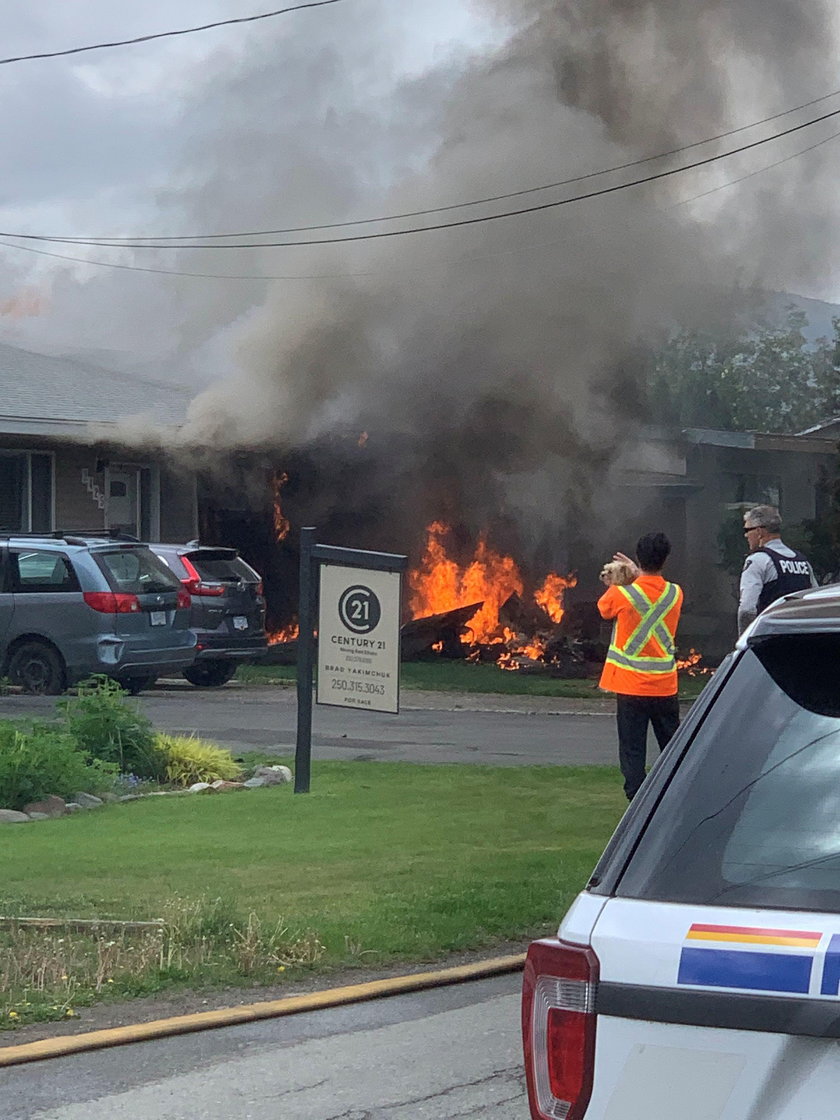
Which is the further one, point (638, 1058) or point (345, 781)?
point (345, 781)

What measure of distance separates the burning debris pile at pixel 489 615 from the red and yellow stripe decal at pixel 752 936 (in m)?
19.6

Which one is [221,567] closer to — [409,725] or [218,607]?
[218,607]

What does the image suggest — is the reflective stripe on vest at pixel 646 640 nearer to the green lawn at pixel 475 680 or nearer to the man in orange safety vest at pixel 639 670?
the man in orange safety vest at pixel 639 670

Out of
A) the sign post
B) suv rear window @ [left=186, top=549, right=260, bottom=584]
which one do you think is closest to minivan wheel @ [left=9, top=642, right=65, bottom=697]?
suv rear window @ [left=186, top=549, right=260, bottom=584]

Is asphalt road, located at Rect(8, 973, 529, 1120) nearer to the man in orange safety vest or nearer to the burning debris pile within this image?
the man in orange safety vest

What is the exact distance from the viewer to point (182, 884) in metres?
7.64

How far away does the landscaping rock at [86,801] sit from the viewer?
10.1 meters

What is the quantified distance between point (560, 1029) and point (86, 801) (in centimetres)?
819

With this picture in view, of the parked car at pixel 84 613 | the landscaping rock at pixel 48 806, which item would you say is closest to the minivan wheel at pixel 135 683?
the parked car at pixel 84 613

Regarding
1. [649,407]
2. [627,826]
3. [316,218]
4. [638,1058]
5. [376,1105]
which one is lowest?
[376,1105]

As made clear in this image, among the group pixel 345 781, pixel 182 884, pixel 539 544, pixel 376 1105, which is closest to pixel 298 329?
pixel 539 544

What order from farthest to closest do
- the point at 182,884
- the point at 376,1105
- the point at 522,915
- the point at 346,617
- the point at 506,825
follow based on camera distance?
the point at 346,617
the point at 506,825
the point at 182,884
the point at 522,915
the point at 376,1105

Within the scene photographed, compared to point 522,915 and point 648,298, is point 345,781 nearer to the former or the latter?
point 522,915

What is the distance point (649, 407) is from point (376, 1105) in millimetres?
22380
